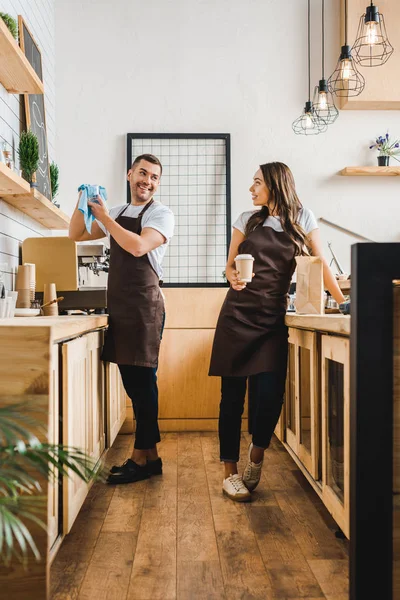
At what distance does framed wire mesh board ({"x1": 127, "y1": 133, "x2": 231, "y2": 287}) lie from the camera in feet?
14.0

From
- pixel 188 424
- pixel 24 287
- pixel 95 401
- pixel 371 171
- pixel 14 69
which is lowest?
pixel 188 424

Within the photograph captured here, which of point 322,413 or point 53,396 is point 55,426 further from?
point 322,413

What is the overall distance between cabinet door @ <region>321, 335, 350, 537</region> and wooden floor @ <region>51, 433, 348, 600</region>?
0.58 feet

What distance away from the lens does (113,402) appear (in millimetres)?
3012

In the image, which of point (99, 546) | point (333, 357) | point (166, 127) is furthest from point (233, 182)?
point (99, 546)

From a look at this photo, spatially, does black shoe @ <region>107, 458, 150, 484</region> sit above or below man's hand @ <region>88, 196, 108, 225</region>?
below

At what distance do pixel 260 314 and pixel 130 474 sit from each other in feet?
3.14

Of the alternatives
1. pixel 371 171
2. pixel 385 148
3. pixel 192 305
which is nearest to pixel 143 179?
pixel 192 305

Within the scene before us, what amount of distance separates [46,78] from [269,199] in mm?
2272

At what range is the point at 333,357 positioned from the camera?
187 cm

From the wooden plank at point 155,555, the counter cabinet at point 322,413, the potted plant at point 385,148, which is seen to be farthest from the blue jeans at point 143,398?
the potted plant at point 385,148

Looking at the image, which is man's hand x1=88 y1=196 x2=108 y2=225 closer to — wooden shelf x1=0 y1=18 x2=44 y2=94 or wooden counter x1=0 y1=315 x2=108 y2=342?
wooden counter x1=0 y1=315 x2=108 y2=342

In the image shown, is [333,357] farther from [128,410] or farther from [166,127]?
[166,127]

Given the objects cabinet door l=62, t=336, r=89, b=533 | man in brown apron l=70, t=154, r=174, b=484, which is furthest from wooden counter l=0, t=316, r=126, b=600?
man in brown apron l=70, t=154, r=174, b=484
